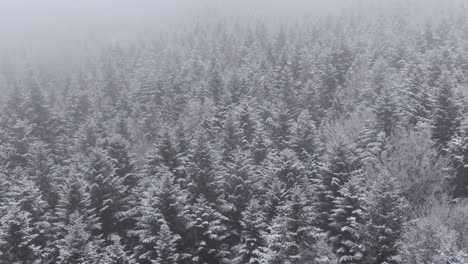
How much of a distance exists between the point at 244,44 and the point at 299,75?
89.9ft

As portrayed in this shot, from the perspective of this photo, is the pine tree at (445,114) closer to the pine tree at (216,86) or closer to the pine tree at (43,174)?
the pine tree at (216,86)

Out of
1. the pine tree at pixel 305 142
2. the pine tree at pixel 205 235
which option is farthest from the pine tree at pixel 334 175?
the pine tree at pixel 205 235

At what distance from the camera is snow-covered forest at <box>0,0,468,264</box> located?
27609 mm

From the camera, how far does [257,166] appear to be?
41.0 metres

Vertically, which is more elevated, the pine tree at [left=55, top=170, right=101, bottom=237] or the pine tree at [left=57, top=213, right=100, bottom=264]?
the pine tree at [left=55, top=170, right=101, bottom=237]

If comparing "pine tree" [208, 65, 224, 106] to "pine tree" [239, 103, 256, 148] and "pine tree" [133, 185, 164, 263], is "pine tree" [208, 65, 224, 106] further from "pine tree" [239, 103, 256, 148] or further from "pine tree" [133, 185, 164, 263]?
"pine tree" [133, 185, 164, 263]

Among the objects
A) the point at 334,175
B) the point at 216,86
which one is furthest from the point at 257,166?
the point at 216,86

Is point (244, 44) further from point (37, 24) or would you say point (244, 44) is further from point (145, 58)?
point (37, 24)

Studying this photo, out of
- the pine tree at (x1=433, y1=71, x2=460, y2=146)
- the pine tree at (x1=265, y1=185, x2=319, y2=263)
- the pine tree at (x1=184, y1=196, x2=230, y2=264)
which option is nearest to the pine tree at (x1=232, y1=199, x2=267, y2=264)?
the pine tree at (x1=184, y1=196, x2=230, y2=264)

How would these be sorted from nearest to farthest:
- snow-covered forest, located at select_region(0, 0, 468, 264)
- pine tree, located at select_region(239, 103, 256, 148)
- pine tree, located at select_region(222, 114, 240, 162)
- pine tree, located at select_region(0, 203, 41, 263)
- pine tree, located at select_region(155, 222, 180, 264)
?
snow-covered forest, located at select_region(0, 0, 468, 264)
pine tree, located at select_region(155, 222, 180, 264)
pine tree, located at select_region(0, 203, 41, 263)
pine tree, located at select_region(222, 114, 240, 162)
pine tree, located at select_region(239, 103, 256, 148)

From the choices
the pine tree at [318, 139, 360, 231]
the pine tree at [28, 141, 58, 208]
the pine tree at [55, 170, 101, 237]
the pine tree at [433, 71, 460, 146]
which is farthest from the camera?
the pine tree at [433, 71, 460, 146]

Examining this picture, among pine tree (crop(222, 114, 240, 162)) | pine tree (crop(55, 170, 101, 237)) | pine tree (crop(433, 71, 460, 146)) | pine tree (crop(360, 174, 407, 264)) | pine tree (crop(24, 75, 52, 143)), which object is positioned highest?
pine tree (crop(24, 75, 52, 143))

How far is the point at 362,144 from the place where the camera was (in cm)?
3975

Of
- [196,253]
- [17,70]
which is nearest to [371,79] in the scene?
[196,253]
